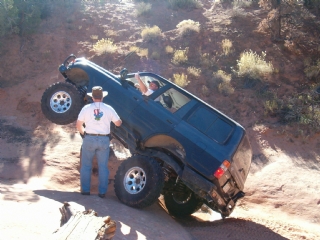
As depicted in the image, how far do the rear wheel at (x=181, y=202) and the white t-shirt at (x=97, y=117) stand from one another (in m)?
1.93

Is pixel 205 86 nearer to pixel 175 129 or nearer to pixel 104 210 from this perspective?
pixel 175 129

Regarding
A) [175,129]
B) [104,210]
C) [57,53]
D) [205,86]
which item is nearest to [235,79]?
[205,86]

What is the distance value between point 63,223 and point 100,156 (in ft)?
7.19

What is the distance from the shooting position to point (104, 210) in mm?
5902

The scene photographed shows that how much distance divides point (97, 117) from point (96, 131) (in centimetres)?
25

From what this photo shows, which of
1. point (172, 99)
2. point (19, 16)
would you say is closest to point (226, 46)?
point (19, 16)

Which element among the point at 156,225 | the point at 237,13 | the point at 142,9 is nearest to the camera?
the point at 156,225

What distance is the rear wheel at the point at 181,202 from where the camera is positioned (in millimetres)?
7590

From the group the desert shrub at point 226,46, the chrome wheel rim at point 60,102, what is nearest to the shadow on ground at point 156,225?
the chrome wheel rim at point 60,102

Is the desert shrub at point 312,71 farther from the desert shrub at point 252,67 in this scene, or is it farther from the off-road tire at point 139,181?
the off-road tire at point 139,181

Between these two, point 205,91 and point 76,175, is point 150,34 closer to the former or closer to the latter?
point 205,91

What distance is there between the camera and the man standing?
6.50 m

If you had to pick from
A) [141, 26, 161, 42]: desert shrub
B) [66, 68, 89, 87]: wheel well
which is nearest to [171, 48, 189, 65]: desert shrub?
[141, 26, 161, 42]: desert shrub

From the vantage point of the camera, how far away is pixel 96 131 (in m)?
6.56
